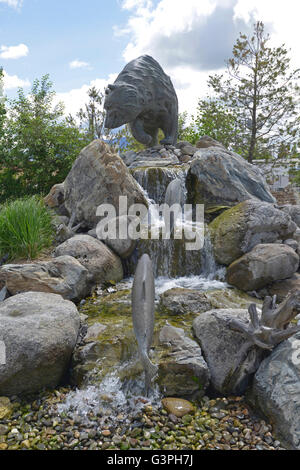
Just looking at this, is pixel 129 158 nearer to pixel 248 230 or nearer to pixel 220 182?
pixel 220 182

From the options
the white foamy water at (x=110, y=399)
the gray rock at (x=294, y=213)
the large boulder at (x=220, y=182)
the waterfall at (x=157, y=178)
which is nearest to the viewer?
the white foamy water at (x=110, y=399)

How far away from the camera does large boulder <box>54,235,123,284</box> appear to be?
5.88 m

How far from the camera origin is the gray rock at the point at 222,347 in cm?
334

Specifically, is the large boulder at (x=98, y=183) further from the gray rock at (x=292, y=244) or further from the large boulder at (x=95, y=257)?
the gray rock at (x=292, y=244)

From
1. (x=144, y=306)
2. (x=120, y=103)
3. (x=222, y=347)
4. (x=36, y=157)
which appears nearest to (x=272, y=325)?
(x=222, y=347)

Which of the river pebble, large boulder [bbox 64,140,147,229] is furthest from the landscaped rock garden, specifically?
large boulder [bbox 64,140,147,229]

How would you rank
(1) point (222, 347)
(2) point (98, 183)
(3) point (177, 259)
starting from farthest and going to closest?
(2) point (98, 183), (3) point (177, 259), (1) point (222, 347)

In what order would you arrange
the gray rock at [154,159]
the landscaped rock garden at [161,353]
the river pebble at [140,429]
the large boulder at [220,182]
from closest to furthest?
1. the river pebble at [140,429]
2. the landscaped rock garden at [161,353]
3. the large boulder at [220,182]
4. the gray rock at [154,159]

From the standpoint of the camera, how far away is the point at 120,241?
650 centimetres

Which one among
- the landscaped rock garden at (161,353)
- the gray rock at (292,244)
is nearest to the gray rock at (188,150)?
the landscaped rock garden at (161,353)

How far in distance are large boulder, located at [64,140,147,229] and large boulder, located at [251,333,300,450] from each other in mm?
4833

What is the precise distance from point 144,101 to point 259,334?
809 centimetres

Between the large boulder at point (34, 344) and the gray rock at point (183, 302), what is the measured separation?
4.79 feet

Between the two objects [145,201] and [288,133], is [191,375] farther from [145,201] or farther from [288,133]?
Result: [288,133]
